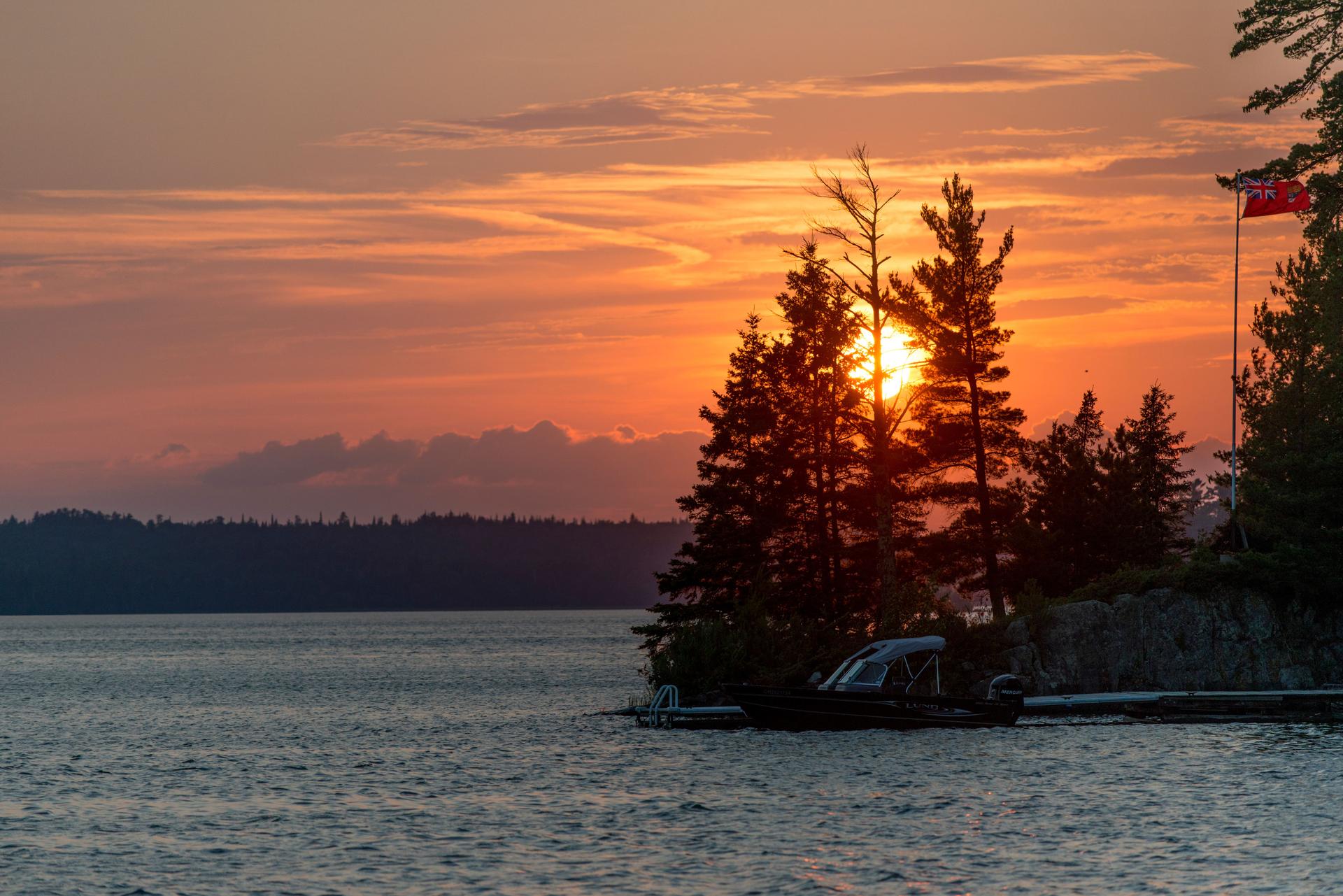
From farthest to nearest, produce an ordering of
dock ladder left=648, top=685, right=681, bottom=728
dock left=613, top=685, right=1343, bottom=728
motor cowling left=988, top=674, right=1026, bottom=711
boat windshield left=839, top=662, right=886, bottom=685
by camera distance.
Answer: dock ladder left=648, top=685, right=681, bottom=728
dock left=613, top=685, right=1343, bottom=728
motor cowling left=988, top=674, right=1026, bottom=711
boat windshield left=839, top=662, right=886, bottom=685

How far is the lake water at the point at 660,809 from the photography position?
24781mm

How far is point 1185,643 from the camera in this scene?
195 feet

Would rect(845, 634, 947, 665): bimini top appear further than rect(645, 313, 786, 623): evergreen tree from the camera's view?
No

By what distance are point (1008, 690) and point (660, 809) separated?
786 inches

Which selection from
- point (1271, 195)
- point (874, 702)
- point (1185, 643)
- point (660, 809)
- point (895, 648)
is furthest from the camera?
point (1185, 643)

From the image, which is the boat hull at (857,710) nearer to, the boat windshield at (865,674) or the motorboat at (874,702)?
the motorboat at (874,702)

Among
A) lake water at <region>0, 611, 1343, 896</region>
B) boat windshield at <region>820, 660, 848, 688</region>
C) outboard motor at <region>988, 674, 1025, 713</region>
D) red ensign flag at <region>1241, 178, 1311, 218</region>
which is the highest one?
red ensign flag at <region>1241, 178, 1311, 218</region>

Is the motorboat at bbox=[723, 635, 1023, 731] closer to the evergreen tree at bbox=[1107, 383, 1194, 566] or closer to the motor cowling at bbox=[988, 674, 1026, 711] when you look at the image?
the motor cowling at bbox=[988, 674, 1026, 711]

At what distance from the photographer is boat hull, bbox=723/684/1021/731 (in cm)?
4609

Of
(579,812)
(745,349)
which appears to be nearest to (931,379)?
(745,349)

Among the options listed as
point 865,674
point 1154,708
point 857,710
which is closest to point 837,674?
point 865,674

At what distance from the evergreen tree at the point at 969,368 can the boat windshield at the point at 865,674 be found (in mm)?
22252

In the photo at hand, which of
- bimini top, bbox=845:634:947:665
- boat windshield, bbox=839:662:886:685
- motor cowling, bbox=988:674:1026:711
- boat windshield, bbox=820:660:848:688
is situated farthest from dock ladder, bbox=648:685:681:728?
motor cowling, bbox=988:674:1026:711

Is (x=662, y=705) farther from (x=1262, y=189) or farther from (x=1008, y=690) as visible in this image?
(x=1262, y=189)
